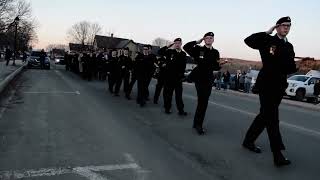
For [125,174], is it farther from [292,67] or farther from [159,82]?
[159,82]

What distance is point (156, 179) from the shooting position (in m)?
5.82

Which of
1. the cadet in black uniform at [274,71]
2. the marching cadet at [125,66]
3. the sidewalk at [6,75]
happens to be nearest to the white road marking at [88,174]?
the cadet in black uniform at [274,71]

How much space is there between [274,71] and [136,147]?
2.44 m

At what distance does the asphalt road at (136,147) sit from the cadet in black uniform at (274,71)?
41 cm

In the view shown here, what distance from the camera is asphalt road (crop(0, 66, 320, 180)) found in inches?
242

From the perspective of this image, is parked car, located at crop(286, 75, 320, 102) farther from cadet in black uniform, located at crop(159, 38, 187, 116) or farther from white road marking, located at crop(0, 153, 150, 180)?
white road marking, located at crop(0, 153, 150, 180)

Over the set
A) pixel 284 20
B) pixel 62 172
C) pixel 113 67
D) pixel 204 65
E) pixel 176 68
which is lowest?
pixel 62 172

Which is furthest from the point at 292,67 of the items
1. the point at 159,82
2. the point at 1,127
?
the point at 159,82

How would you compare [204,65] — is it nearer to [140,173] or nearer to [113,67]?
[140,173]

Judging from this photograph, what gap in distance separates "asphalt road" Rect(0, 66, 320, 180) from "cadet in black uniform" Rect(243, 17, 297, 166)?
41cm

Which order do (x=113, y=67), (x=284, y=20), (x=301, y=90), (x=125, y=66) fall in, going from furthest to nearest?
1. (x=301, y=90)
2. (x=113, y=67)
3. (x=125, y=66)
4. (x=284, y=20)

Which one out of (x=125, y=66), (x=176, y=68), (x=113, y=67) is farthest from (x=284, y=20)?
(x=113, y=67)

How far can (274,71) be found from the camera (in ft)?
21.8

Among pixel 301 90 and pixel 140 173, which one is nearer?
pixel 140 173
